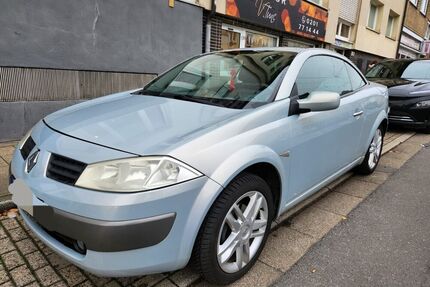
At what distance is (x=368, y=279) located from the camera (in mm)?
2102

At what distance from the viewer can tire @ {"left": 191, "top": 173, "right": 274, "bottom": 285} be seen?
1.75 metres

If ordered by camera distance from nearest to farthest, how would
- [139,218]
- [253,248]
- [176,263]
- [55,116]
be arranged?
1. [139,218]
2. [176,263]
3. [253,248]
4. [55,116]

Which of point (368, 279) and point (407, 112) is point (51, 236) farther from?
point (407, 112)

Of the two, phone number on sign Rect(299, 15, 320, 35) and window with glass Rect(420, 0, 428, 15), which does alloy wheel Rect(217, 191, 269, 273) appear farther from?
window with glass Rect(420, 0, 428, 15)

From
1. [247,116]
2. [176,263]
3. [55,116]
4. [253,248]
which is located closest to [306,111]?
[247,116]

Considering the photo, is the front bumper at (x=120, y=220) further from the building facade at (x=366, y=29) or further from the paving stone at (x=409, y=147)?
the building facade at (x=366, y=29)

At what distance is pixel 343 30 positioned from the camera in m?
13.5

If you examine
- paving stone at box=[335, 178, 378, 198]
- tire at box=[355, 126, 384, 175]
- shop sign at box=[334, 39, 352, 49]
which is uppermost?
shop sign at box=[334, 39, 352, 49]

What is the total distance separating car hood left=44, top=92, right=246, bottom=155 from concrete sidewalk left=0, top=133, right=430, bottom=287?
0.87 metres

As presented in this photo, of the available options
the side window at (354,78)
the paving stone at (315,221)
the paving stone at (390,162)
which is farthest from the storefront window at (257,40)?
the paving stone at (315,221)

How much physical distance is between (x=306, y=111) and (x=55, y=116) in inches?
70.3

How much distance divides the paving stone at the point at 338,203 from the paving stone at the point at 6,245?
258 centimetres

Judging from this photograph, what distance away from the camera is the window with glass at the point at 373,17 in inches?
609

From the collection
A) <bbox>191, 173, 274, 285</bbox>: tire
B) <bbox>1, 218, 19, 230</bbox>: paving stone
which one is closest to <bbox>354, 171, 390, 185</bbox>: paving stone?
<bbox>191, 173, 274, 285</bbox>: tire
